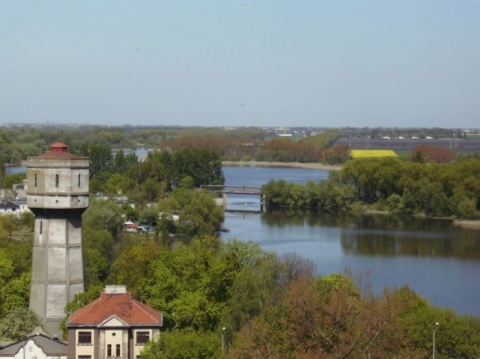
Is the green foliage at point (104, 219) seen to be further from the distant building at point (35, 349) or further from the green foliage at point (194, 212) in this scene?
the distant building at point (35, 349)

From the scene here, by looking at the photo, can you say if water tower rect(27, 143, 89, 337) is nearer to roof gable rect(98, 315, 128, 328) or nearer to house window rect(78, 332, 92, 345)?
house window rect(78, 332, 92, 345)

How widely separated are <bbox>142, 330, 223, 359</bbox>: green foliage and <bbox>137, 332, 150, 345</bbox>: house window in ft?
4.78

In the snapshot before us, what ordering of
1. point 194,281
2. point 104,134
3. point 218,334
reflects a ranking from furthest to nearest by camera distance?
point 104,134
point 194,281
point 218,334

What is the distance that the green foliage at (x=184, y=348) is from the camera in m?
18.6

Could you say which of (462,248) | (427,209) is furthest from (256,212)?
(462,248)

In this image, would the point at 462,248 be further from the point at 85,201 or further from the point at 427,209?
the point at 85,201

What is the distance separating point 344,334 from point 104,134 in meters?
157

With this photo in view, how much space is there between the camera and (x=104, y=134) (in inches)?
6757

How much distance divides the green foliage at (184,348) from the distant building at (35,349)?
2.31 metres

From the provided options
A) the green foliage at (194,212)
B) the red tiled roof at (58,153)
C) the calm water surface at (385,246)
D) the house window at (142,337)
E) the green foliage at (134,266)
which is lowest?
the calm water surface at (385,246)

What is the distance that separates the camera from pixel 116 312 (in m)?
21.0

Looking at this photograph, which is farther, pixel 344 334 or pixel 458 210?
pixel 458 210

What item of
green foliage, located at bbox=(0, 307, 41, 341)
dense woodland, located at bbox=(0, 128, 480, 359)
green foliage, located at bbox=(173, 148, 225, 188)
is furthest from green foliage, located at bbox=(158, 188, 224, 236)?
green foliage, located at bbox=(0, 307, 41, 341)

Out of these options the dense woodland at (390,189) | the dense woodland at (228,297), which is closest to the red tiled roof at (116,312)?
the dense woodland at (228,297)
